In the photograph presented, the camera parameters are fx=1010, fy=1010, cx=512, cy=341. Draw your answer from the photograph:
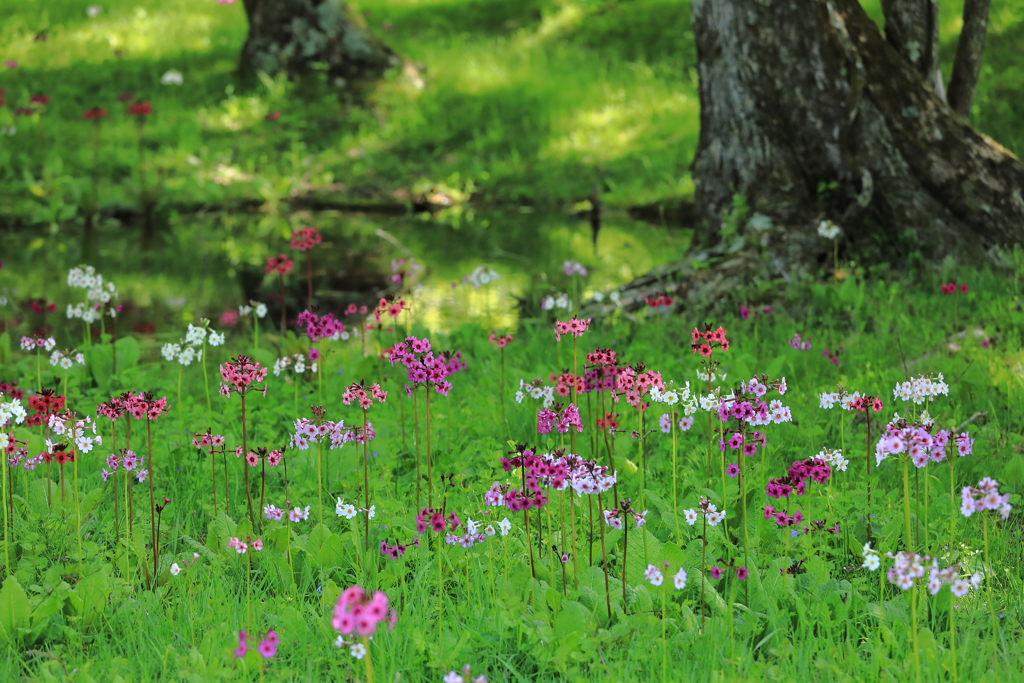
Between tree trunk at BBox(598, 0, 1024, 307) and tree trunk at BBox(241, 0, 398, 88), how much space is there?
8.82 metres

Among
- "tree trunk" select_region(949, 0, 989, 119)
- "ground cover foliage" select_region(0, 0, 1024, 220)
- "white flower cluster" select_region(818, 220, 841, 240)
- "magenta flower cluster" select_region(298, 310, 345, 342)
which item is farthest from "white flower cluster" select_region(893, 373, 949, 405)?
"ground cover foliage" select_region(0, 0, 1024, 220)

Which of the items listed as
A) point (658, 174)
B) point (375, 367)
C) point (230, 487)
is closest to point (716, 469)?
point (230, 487)

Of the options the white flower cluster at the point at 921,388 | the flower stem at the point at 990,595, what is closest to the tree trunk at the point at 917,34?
the white flower cluster at the point at 921,388

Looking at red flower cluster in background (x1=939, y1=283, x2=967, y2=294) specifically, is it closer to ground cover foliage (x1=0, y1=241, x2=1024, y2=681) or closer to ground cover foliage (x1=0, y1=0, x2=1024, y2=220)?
ground cover foliage (x1=0, y1=241, x2=1024, y2=681)

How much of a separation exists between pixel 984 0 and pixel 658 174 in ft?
16.9

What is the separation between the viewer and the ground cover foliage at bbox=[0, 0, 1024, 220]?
38.8 ft

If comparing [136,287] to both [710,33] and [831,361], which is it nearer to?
[710,33]

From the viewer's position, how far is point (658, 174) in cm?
1155

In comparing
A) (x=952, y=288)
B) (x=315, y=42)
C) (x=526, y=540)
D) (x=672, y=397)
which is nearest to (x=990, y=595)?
(x=672, y=397)

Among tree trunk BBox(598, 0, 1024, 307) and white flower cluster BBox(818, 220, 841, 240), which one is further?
tree trunk BBox(598, 0, 1024, 307)

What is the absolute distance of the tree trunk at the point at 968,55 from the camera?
21.7 feet

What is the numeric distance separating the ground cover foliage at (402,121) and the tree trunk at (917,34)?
170 inches

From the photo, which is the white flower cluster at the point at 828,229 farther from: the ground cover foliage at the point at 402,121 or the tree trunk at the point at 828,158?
the ground cover foliage at the point at 402,121

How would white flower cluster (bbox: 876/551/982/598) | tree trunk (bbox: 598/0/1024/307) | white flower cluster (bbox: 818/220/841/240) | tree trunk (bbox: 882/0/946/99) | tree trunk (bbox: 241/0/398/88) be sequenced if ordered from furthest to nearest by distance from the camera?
tree trunk (bbox: 241/0/398/88), tree trunk (bbox: 882/0/946/99), tree trunk (bbox: 598/0/1024/307), white flower cluster (bbox: 818/220/841/240), white flower cluster (bbox: 876/551/982/598)
